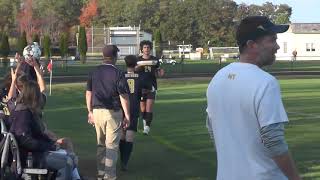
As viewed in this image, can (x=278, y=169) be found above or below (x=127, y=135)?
above

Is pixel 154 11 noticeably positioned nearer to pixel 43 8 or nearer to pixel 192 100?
pixel 43 8

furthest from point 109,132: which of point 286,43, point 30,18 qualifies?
point 30,18

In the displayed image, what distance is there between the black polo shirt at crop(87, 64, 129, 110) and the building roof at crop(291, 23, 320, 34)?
91.5 meters

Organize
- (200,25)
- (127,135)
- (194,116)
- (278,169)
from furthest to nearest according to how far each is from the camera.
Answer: (200,25) < (194,116) < (127,135) < (278,169)

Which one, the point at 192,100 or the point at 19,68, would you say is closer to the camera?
the point at 19,68

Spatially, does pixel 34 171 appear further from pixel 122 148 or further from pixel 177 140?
pixel 177 140

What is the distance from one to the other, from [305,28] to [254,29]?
102378mm

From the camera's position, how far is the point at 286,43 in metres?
100

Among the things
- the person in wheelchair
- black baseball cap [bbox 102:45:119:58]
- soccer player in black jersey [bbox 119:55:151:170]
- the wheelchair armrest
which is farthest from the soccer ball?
the wheelchair armrest

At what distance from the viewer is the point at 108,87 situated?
9.39m

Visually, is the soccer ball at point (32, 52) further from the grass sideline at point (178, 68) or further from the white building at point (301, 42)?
the white building at point (301, 42)

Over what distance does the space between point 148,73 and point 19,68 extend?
577cm

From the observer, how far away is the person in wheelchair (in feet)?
24.3

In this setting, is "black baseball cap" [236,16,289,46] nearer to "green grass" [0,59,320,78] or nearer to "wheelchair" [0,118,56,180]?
"wheelchair" [0,118,56,180]
